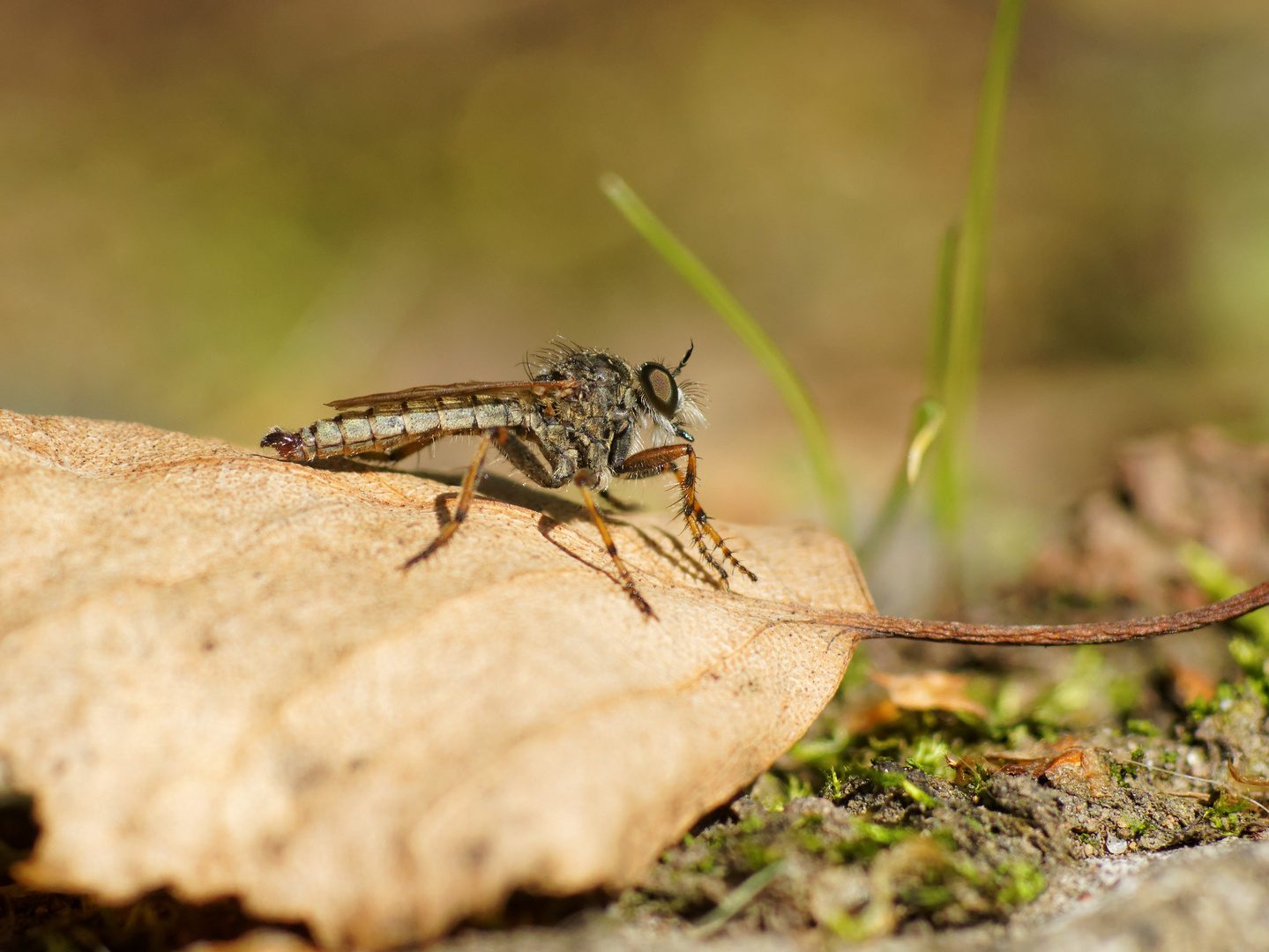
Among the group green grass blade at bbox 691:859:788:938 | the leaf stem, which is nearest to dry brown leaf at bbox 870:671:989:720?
the leaf stem

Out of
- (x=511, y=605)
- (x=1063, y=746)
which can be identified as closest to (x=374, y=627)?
(x=511, y=605)

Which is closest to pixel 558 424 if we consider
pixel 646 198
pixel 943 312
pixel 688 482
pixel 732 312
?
pixel 688 482

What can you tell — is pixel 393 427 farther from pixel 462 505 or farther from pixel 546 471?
pixel 462 505

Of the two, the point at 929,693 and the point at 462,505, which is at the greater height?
the point at 462,505

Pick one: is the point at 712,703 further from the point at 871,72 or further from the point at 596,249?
the point at 871,72

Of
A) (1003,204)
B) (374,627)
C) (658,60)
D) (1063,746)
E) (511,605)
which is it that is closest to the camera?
(374,627)
